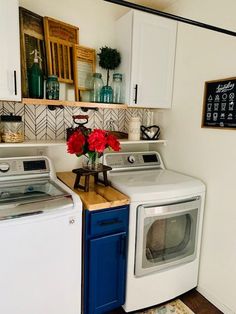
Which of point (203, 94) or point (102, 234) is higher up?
point (203, 94)

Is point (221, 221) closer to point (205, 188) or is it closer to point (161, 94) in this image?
point (205, 188)

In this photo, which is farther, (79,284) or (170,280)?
(170,280)

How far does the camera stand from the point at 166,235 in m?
1.96

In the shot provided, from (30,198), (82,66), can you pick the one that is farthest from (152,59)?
(30,198)

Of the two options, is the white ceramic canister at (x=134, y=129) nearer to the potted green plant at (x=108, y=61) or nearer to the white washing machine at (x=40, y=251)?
the potted green plant at (x=108, y=61)

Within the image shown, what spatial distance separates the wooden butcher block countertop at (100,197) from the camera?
62.7 inches

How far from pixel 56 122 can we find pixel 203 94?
1298 millimetres

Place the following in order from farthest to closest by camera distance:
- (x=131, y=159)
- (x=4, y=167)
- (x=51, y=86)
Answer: (x=131, y=159) → (x=51, y=86) → (x=4, y=167)

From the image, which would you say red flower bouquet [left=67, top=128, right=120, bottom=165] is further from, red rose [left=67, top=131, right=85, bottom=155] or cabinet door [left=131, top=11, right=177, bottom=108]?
cabinet door [left=131, top=11, right=177, bottom=108]

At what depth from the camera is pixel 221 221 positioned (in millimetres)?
1910

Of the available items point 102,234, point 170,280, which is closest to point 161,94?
point 102,234

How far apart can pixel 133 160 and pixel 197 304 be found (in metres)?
1.32

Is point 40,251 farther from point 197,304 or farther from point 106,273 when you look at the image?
point 197,304

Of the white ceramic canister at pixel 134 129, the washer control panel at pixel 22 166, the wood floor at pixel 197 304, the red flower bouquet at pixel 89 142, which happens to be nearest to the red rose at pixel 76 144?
the red flower bouquet at pixel 89 142
